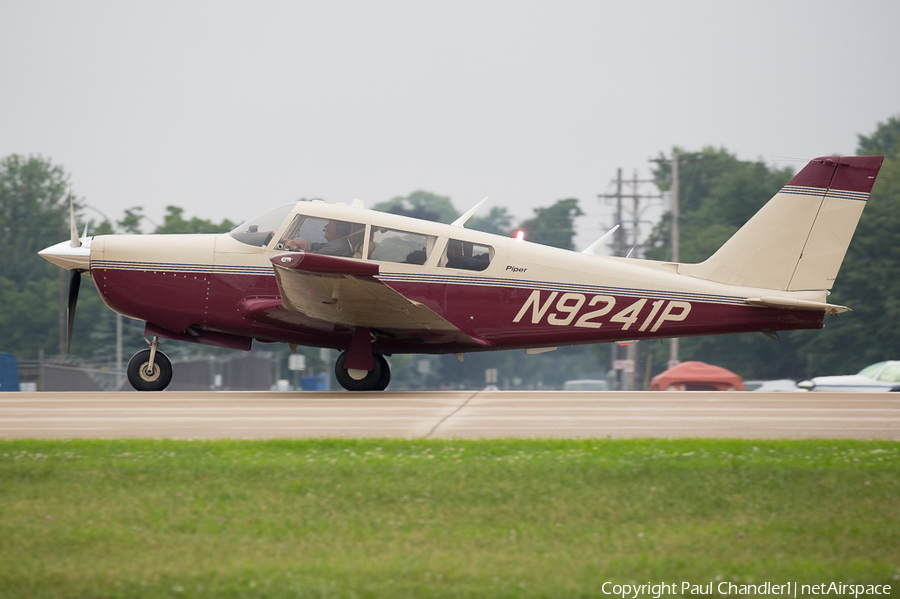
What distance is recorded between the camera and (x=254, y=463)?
681 cm

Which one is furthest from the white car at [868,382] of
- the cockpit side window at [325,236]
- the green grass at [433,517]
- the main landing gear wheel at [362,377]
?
the green grass at [433,517]

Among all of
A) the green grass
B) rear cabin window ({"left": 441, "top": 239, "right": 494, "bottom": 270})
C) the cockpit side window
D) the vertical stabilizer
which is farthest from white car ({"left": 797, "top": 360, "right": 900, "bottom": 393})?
the green grass

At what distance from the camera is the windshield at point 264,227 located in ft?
41.3

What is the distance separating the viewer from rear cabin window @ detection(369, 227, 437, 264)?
12.5 meters

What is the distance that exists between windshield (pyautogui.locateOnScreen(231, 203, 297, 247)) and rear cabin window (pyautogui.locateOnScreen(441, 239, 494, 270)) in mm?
2219

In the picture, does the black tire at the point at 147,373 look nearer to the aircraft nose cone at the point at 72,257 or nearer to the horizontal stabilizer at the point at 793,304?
the aircraft nose cone at the point at 72,257

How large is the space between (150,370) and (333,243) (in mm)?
3299

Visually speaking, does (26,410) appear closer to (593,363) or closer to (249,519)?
(249,519)

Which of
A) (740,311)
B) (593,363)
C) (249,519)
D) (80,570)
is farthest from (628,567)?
(593,363)

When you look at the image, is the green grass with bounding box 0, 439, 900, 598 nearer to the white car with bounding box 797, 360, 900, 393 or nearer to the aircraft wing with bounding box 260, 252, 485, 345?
the aircraft wing with bounding box 260, 252, 485, 345

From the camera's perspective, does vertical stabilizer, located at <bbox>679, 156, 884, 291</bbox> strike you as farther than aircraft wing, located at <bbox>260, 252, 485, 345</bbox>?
Yes

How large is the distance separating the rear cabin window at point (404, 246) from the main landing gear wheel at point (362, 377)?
157 centimetres

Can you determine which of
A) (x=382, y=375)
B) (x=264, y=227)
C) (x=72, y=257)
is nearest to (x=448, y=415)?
(x=382, y=375)

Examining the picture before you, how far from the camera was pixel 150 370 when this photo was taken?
1304 cm
